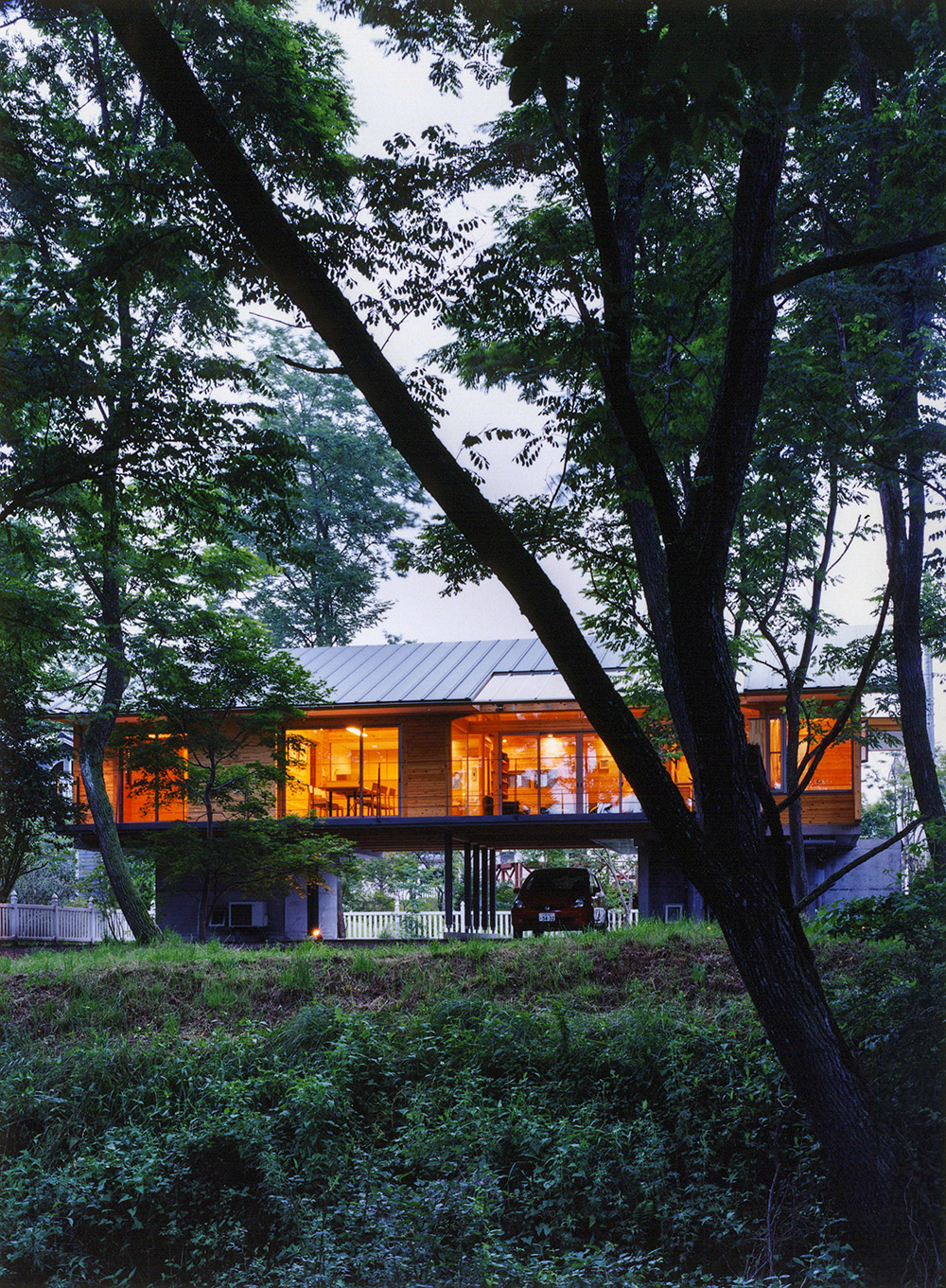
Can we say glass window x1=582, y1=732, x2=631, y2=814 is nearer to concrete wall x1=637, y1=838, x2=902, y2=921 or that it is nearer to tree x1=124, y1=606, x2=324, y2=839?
concrete wall x1=637, y1=838, x2=902, y2=921

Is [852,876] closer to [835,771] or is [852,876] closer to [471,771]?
[835,771]

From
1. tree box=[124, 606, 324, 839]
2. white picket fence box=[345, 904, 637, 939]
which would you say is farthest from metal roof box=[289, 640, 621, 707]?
white picket fence box=[345, 904, 637, 939]

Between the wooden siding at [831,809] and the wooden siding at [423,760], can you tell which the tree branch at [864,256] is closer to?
the wooden siding at [831,809]

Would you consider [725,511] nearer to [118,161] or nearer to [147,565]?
[118,161]

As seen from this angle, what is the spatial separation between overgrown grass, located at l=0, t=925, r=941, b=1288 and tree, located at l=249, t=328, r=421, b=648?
24.5 metres

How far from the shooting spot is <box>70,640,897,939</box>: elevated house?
19.2 m

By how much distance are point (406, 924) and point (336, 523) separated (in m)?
16.1

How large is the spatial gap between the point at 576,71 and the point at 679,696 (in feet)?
15.8

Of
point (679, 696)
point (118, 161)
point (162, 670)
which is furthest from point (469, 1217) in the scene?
point (162, 670)

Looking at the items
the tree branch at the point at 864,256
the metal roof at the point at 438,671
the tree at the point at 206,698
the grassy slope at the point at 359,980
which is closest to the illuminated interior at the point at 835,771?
the metal roof at the point at 438,671

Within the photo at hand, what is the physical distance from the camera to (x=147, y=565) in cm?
1441

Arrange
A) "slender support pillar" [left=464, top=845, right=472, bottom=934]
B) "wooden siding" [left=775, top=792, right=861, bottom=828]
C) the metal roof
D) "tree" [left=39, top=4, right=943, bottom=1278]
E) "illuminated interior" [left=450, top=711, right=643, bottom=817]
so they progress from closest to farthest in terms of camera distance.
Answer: "tree" [left=39, top=4, right=943, bottom=1278] → "wooden siding" [left=775, top=792, right=861, bottom=828] → "slender support pillar" [left=464, top=845, right=472, bottom=934] → the metal roof → "illuminated interior" [left=450, top=711, right=643, bottom=817]

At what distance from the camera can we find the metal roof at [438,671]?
66.0ft

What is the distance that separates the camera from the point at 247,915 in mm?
21203
